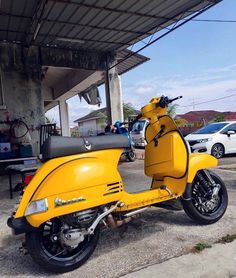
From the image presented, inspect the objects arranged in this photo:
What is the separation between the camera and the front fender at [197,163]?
3.70 m

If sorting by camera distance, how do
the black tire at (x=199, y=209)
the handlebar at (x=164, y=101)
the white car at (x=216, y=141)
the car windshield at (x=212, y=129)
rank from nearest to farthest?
1. the handlebar at (x=164, y=101)
2. the black tire at (x=199, y=209)
3. the white car at (x=216, y=141)
4. the car windshield at (x=212, y=129)

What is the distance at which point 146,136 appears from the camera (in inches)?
159

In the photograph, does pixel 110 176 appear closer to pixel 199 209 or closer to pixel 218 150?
pixel 199 209

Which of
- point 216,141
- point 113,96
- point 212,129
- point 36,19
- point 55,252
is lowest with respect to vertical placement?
point 55,252

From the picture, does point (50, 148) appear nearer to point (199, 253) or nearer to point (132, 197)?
point (132, 197)

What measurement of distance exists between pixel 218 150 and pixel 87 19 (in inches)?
237

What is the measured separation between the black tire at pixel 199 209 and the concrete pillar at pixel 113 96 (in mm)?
7562

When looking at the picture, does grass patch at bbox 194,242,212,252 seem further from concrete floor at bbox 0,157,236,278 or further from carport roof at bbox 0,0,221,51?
carport roof at bbox 0,0,221,51

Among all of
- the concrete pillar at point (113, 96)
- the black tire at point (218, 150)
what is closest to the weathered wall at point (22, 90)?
the concrete pillar at point (113, 96)

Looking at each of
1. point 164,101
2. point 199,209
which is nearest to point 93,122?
point 199,209

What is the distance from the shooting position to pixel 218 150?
1095cm

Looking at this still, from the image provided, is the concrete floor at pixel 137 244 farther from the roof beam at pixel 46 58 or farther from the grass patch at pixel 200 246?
the roof beam at pixel 46 58

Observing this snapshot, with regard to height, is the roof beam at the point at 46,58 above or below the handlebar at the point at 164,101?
above

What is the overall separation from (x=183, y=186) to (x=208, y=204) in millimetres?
500
